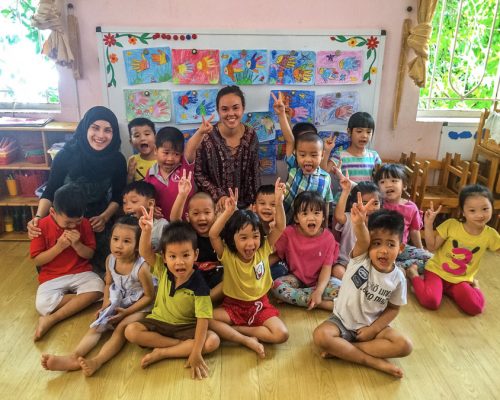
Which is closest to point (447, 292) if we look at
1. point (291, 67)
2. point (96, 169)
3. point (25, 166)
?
point (291, 67)

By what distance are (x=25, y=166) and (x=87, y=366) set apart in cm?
162

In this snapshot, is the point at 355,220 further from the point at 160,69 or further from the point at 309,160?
the point at 160,69

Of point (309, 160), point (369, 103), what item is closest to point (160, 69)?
point (309, 160)

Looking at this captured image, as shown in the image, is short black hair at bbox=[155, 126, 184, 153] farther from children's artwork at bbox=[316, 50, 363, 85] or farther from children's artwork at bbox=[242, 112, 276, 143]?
children's artwork at bbox=[316, 50, 363, 85]

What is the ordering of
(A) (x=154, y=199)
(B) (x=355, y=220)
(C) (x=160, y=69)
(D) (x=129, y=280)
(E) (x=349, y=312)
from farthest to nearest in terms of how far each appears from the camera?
(C) (x=160, y=69), (A) (x=154, y=199), (D) (x=129, y=280), (E) (x=349, y=312), (B) (x=355, y=220)

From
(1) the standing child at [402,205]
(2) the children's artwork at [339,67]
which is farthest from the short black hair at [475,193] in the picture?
(2) the children's artwork at [339,67]

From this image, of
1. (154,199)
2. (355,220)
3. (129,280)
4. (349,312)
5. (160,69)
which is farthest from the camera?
(160,69)

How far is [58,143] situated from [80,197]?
2.94ft

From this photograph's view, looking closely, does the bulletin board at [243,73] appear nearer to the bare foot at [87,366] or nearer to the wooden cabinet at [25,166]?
the wooden cabinet at [25,166]

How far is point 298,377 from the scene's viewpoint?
1896 millimetres

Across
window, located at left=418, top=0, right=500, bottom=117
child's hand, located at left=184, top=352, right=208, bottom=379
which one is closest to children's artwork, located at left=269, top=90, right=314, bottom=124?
window, located at left=418, top=0, right=500, bottom=117

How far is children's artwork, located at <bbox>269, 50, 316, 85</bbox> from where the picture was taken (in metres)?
2.96

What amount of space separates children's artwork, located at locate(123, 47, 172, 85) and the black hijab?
358mm

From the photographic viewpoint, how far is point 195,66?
2.95m
